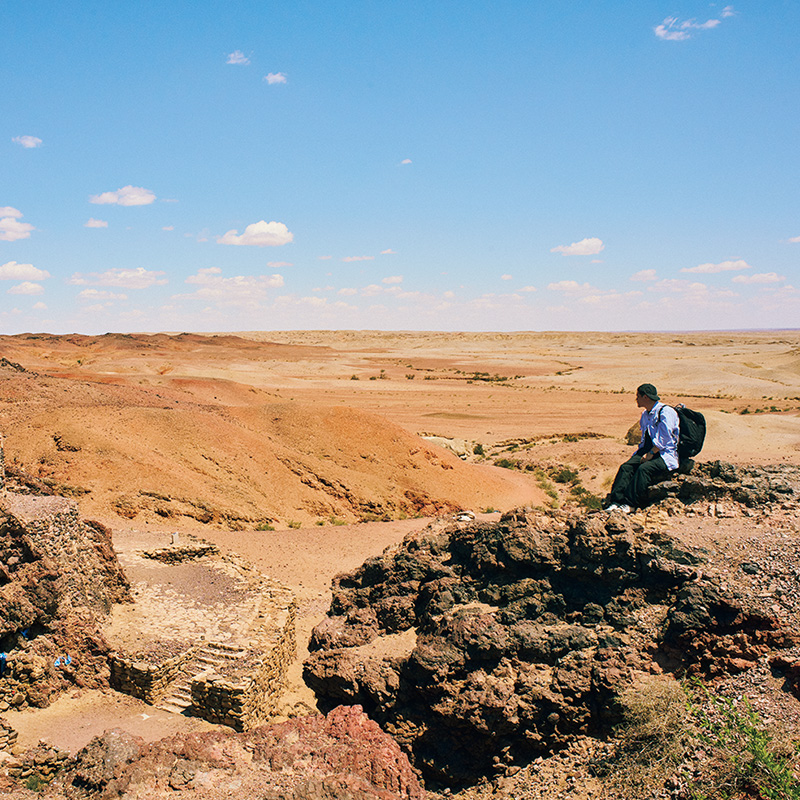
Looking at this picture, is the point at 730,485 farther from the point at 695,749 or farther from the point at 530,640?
the point at 695,749

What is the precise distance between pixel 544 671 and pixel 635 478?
2790 mm

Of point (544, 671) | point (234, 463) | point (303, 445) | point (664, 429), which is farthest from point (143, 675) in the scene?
point (303, 445)

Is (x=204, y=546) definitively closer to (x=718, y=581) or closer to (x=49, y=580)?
(x=49, y=580)

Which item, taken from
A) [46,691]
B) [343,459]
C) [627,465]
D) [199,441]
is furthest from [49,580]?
[343,459]

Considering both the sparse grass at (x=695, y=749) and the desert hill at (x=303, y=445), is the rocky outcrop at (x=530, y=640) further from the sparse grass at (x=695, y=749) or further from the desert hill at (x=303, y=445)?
the desert hill at (x=303, y=445)

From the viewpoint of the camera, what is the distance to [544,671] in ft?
22.7

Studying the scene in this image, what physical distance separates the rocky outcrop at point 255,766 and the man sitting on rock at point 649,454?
4079 mm

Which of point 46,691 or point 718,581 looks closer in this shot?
point 718,581

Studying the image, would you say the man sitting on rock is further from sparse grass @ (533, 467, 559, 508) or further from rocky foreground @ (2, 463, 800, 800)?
sparse grass @ (533, 467, 559, 508)

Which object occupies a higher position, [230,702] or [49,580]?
[49,580]

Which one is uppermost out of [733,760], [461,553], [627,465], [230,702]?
[627,465]

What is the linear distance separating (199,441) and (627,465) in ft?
47.6

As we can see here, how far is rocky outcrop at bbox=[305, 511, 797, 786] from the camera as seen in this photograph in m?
6.45

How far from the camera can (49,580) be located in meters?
8.58
